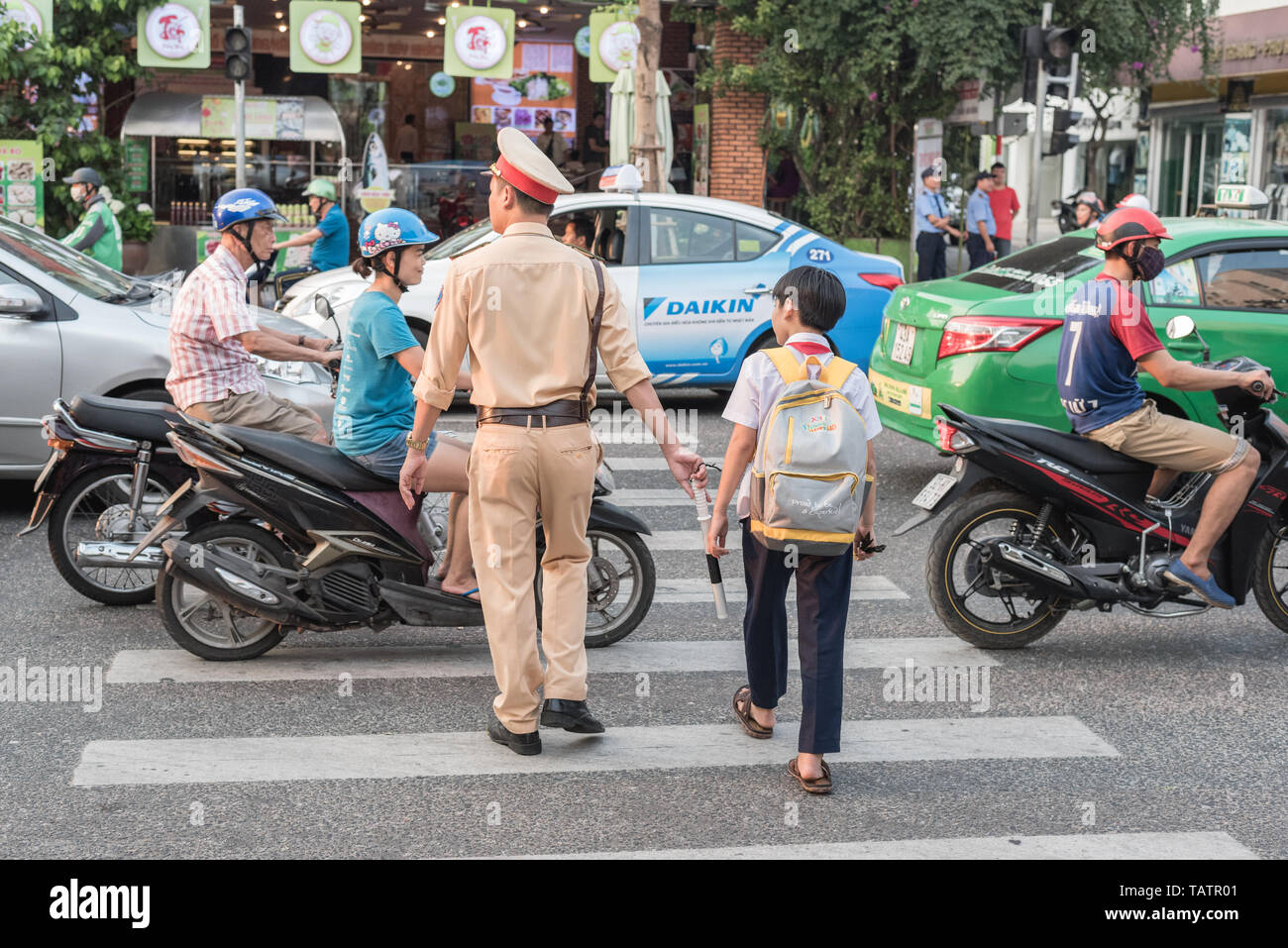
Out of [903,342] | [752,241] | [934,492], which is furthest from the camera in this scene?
[752,241]

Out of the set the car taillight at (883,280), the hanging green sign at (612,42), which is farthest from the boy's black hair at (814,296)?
the hanging green sign at (612,42)

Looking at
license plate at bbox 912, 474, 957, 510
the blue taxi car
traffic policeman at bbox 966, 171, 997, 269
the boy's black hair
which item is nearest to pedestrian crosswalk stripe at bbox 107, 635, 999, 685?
license plate at bbox 912, 474, 957, 510

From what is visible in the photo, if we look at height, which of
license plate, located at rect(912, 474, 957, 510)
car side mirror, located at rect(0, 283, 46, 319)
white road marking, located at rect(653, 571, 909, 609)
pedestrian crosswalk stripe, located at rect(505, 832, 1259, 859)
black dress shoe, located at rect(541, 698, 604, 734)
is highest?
car side mirror, located at rect(0, 283, 46, 319)

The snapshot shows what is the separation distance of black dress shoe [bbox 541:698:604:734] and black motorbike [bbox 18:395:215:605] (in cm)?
196

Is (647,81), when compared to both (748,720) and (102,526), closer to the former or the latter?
(102,526)

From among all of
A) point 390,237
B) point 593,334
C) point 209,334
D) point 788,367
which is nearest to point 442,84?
point 209,334

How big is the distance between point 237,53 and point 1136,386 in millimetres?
13961

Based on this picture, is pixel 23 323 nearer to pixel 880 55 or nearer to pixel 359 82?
pixel 880 55

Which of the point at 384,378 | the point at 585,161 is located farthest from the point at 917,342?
the point at 585,161

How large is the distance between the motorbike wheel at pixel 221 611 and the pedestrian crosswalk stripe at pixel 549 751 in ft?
2.80

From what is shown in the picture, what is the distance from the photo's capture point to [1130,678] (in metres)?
5.91

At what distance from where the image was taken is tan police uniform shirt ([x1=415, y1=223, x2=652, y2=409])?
4.69 m

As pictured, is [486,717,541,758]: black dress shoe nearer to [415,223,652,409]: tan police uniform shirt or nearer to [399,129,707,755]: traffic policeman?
[399,129,707,755]: traffic policeman

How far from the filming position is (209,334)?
6305mm
